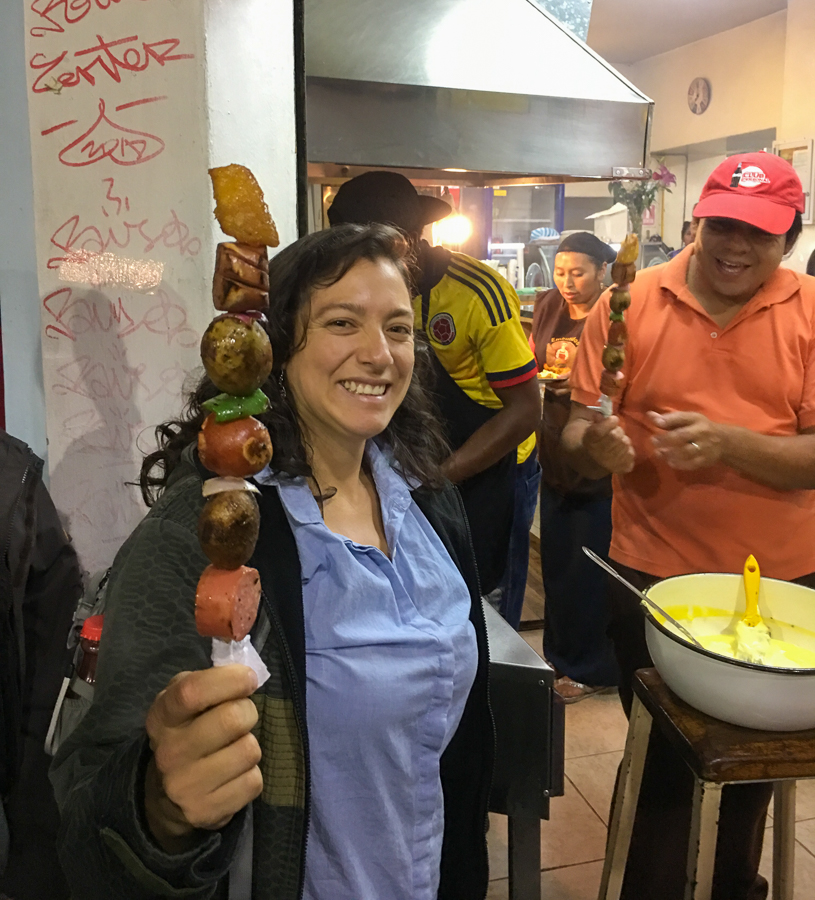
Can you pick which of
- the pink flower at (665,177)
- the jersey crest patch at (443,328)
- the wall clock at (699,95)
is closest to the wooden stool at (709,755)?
the jersey crest patch at (443,328)

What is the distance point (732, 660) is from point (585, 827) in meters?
1.73

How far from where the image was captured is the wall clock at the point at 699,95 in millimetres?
8812

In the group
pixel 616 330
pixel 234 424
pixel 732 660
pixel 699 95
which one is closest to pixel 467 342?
pixel 616 330

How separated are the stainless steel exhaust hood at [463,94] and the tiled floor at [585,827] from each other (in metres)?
2.46

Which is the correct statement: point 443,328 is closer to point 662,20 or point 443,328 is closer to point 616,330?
point 616,330

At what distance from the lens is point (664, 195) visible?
33.0 feet

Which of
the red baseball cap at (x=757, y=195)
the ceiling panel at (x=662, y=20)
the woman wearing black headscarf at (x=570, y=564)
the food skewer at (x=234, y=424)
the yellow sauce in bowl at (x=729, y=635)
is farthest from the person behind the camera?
the ceiling panel at (x=662, y=20)

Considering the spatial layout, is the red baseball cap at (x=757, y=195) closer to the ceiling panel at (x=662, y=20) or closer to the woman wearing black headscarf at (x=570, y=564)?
the woman wearing black headscarf at (x=570, y=564)

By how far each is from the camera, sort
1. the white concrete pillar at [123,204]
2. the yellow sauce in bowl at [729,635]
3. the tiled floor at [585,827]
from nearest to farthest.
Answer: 1. the yellow sauce in bowl at [729,635]
2. the white concrete pillar at [123,204]
3. the tiled floor at [585,827]

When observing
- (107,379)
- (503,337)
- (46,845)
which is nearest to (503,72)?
(503,337)

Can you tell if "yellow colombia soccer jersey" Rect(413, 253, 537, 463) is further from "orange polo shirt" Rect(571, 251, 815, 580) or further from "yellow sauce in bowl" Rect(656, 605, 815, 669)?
"yellow sauce in bowl" Rect(656, 605, 815, 669)

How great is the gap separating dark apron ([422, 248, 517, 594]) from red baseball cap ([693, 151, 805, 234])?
1.06m

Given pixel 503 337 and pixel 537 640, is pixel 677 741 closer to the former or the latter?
pixel 503 337

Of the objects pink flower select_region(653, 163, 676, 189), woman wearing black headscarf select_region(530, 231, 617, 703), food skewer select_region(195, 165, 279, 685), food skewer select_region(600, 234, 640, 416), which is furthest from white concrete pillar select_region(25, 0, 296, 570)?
pink flower select_region(653, 163, 676, 189)
